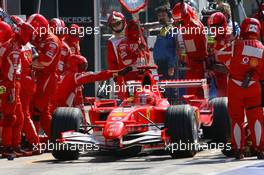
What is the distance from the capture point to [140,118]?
14484 millimetres

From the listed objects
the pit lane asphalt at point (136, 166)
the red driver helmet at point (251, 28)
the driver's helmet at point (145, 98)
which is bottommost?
the pit lane asphalt at point (136, 166)

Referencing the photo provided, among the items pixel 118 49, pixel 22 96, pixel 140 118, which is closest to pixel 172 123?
pixel 140 118

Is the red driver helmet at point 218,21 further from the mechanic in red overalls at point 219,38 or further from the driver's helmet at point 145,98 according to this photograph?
the driver's helmet at point 145,98

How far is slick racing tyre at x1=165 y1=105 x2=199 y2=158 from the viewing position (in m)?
13.8

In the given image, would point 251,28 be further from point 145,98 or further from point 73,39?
point 73,39

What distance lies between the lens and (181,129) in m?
13.8

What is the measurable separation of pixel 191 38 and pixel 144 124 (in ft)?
12.8

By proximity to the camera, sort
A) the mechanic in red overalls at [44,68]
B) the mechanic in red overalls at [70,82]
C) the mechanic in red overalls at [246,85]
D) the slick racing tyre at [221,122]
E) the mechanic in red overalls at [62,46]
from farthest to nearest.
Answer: the mechanic in red overalls at [62,46], the mechanic in red overalls at [70,82], the mechanic in red overalls at [44,68], the slick racing tyre at [221,122], the mechanic in red overalls at [246,85]

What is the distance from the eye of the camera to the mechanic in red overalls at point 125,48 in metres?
17.3

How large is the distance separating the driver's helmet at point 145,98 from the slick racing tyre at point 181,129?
98 cm

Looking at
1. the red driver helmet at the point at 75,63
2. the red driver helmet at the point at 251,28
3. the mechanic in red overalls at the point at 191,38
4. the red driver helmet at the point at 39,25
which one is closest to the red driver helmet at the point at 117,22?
the mechanic in red overalls at the point at 191,38

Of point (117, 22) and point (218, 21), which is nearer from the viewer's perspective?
point (218, 21)

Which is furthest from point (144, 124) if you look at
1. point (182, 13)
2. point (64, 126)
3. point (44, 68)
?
point (182, 13)

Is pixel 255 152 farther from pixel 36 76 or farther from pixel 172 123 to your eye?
pixel 36 76
